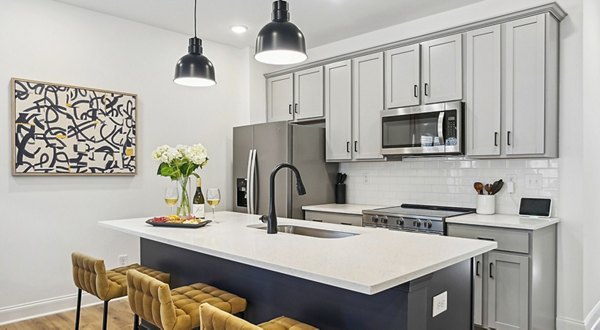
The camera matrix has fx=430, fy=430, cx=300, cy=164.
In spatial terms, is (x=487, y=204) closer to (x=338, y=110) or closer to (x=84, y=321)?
(x=338, y=110)

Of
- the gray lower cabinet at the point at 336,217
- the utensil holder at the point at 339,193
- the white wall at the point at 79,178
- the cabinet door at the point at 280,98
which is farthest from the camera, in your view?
the cabinet door at the point at 280,98

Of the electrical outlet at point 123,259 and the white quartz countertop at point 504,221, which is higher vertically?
the white quartz countertop at point 504,221

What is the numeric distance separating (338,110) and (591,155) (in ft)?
7.61

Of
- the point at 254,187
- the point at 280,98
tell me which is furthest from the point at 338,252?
the point at 280,98

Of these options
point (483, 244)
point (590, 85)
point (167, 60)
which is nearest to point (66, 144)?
point (167, 60)

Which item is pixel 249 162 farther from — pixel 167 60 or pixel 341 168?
pixel 167 60

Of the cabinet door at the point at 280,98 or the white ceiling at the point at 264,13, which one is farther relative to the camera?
the cabinet door at the point at 280,98

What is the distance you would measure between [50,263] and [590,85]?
479 cm

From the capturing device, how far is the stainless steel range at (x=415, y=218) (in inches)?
137

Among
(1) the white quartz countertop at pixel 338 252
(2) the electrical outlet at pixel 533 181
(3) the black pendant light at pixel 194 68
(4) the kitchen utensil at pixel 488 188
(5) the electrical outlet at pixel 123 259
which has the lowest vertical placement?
(5) the electrical outlet at pixel 123 259

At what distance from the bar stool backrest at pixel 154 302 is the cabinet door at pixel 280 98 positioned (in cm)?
328

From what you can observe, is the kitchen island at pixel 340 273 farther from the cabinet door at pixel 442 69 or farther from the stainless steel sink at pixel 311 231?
the cabinet door at pixel 442 69

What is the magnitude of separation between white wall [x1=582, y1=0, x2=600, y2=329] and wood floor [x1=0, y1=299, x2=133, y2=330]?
369 centimetres


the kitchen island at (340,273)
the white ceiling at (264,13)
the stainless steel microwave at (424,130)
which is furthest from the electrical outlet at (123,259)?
the stainless steel microwave at (424,130)
